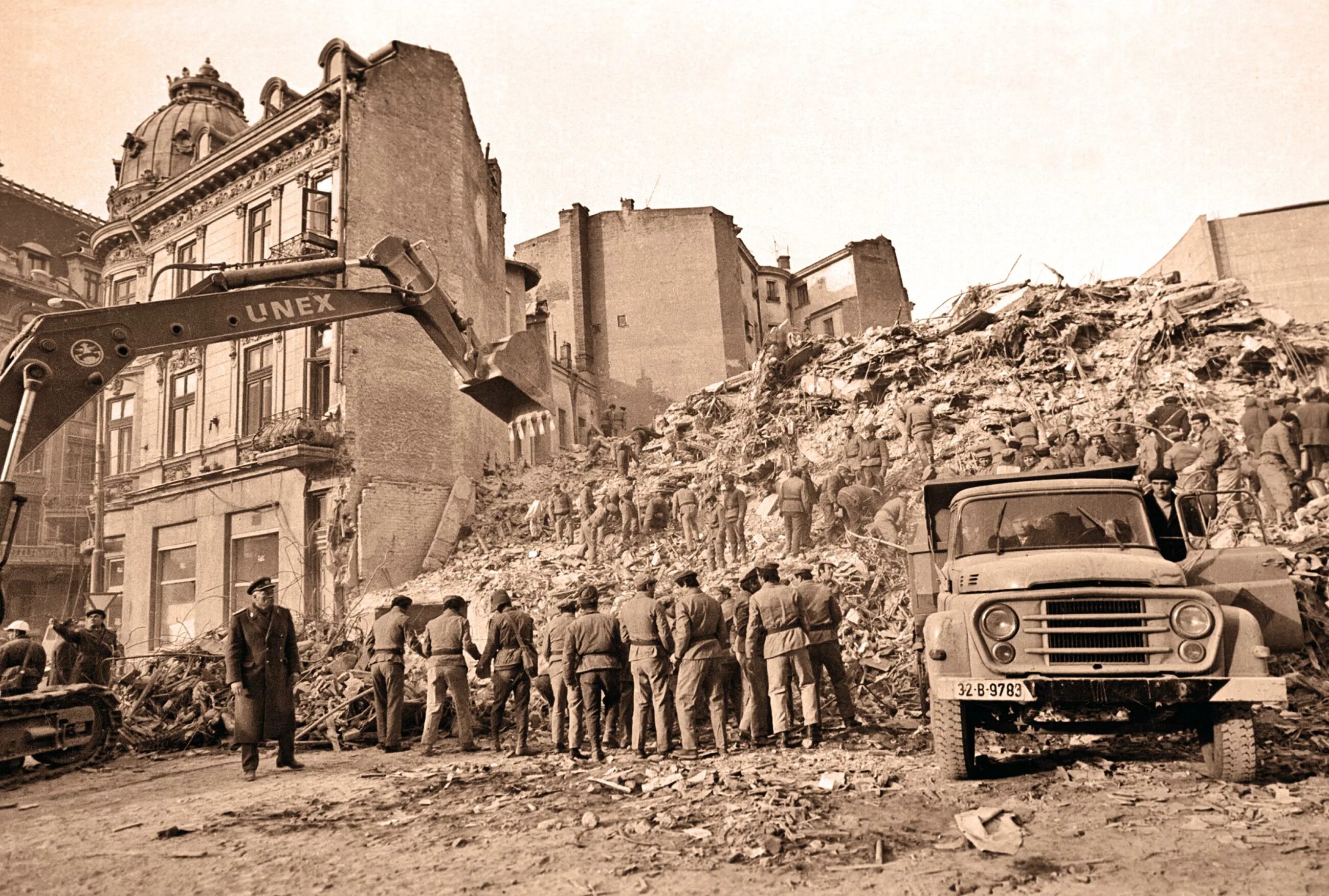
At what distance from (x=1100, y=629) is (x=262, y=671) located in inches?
301

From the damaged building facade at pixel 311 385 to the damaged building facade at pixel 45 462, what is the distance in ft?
39.0

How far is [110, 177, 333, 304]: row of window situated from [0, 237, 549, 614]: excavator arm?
43.2 ft

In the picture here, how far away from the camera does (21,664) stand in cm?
1098

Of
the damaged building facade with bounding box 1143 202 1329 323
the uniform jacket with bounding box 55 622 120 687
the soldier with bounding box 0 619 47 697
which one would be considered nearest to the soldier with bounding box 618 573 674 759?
the soldier with bounding box 0 619 47 697

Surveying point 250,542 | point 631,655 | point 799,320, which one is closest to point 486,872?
point 631,655

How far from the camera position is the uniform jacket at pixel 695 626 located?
8.97 metres

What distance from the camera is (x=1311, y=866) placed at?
4480 mm

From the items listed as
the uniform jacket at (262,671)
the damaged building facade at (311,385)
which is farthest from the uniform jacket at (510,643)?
the damaged building facade at (311,385)

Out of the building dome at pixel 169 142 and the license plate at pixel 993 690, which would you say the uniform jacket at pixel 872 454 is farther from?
the building dome at pixel 169 142

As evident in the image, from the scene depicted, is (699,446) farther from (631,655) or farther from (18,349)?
(18,349)

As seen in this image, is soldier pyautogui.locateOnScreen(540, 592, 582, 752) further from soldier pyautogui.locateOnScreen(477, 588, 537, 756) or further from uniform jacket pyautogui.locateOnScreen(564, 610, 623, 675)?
soldier pyautogui.locateOnScreen(477, 588, 537, 756)

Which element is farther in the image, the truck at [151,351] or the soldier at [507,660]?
the soldier at [507,660]

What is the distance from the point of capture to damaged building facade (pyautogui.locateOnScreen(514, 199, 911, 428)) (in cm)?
4081

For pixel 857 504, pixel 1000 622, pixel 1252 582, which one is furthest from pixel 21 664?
pixel 1252 582
